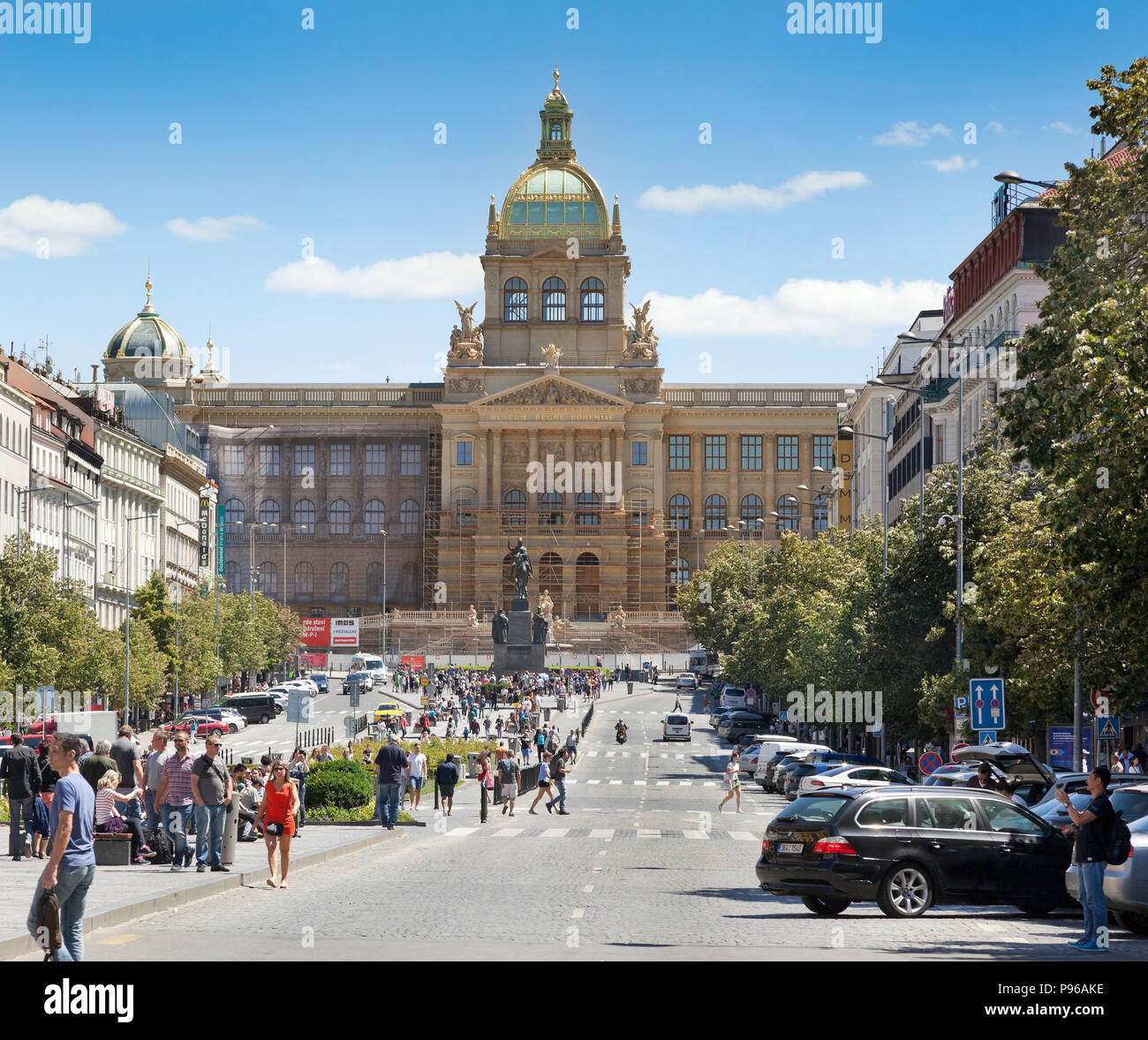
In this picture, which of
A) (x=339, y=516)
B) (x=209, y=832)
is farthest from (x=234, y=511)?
(x=209, y=832)

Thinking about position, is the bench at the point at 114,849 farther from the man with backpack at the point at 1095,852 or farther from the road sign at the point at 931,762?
the road sign at the point at 931,762

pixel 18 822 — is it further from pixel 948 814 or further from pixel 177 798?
pixel 948 814

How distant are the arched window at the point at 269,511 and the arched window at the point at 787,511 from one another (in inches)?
1768

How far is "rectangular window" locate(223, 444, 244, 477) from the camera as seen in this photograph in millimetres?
169500

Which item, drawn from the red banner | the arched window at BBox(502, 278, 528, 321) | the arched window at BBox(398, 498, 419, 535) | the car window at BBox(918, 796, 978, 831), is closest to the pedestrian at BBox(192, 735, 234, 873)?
the car window at BBox(918, 796, 978, 831)

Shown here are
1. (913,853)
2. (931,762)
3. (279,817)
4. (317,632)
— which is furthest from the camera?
(317,632)

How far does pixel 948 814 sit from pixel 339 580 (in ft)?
494

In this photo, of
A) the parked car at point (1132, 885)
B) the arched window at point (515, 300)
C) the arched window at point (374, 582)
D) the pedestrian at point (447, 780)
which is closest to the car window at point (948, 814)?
the parked car at point (1132, 885)

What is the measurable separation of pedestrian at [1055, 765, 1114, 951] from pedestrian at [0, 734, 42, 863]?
15.3 m

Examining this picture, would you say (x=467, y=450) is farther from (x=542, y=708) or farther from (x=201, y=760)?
(x=201, y=760)

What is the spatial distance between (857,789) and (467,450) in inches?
5729

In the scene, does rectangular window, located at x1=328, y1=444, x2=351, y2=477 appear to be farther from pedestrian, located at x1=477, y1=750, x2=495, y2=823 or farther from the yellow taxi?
pedestrian, located at x1=477, y1=750, x2=495, y2=823

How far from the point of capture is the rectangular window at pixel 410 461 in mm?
172750

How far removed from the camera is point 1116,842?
20.0m
